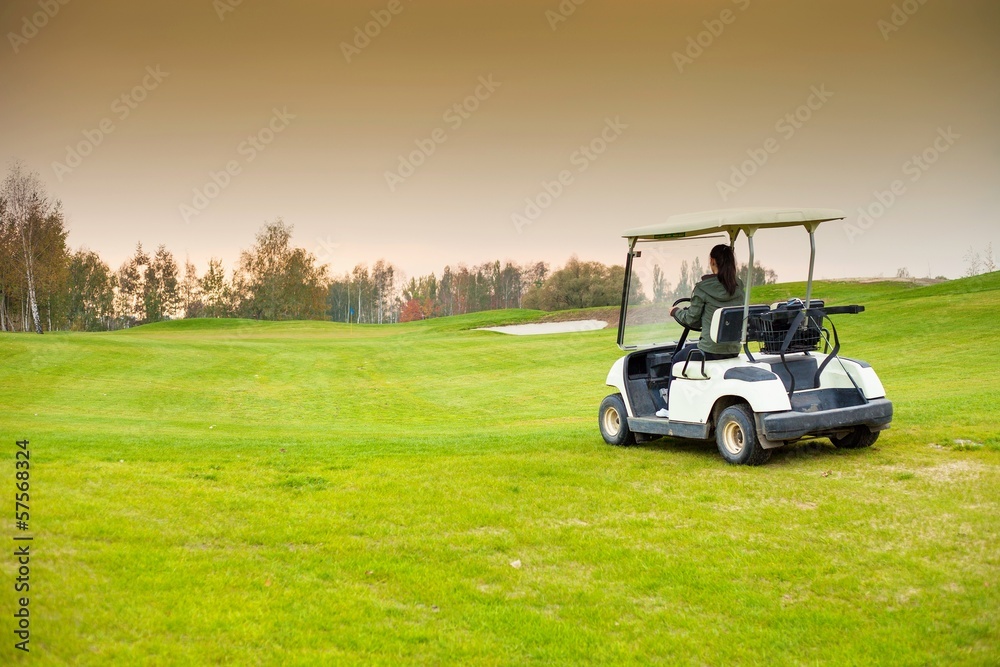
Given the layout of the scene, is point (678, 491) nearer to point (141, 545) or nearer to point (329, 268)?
point (141, 545)

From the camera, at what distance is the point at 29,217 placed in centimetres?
4350

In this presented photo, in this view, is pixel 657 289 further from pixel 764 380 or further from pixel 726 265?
pixel 764 380

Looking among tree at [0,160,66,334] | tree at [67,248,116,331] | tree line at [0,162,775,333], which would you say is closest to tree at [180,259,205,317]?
tree line at [0,162,775,333]

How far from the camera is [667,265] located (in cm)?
1000

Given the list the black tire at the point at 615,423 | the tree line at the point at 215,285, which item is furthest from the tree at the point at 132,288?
the black tire at the point at 615,423

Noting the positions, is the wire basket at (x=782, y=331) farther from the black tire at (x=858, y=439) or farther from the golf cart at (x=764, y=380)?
the black tire at (x=858, y=439)

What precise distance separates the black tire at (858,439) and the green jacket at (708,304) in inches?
62.9

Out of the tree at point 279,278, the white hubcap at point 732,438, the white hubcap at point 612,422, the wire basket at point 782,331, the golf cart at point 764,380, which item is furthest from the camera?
the tree at point 279,278

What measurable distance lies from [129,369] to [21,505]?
1875 cm

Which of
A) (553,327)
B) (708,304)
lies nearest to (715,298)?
(708,304)

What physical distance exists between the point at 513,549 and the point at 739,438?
3493 mm

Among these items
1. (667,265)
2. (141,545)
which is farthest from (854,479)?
(141,545)

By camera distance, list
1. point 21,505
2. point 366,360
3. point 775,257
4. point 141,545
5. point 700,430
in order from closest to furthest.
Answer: point 141,545
point 21,505
point 700,430
point 775,257
point 366,360

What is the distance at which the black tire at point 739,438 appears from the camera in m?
8.00
